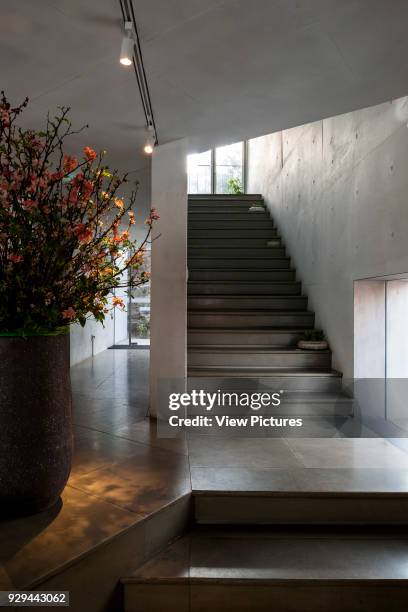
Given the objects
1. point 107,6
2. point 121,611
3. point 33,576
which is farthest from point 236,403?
point 107,6

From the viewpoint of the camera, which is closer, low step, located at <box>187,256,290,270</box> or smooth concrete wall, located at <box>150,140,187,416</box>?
smooth concrete wall, located at <box>150,140,187,416</box>

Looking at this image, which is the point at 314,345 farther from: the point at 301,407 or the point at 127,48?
the point at 127,48

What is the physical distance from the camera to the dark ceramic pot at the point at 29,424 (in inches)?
65.3

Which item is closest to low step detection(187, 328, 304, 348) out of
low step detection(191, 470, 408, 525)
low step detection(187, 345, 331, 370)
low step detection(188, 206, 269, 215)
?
low step detection(187, 345, 331, 370)

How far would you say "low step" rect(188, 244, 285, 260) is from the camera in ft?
20.1

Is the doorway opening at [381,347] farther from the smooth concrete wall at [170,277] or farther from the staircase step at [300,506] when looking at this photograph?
the smooth concrete wall at [170,277]

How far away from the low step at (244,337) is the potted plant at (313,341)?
0.52 feet

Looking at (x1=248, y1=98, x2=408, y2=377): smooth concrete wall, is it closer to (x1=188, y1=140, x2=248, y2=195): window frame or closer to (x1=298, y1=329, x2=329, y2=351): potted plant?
(x1=298, y1=329, x2=329, y2=351): potted plant

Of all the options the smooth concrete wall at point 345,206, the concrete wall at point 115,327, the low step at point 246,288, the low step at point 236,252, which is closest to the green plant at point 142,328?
the concrete wall at point 115,327

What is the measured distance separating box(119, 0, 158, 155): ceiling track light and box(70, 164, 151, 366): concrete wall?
83cm

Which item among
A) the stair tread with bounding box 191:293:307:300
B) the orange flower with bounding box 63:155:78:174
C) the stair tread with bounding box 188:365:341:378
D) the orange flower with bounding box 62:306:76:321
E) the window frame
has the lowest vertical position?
the stair tread with bounding box 188:365:341:378

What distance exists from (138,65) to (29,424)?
7.17 ft

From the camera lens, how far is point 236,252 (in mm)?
6203

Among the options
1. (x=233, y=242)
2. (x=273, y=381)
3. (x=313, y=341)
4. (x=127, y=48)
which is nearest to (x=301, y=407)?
(x=273, y=381)
